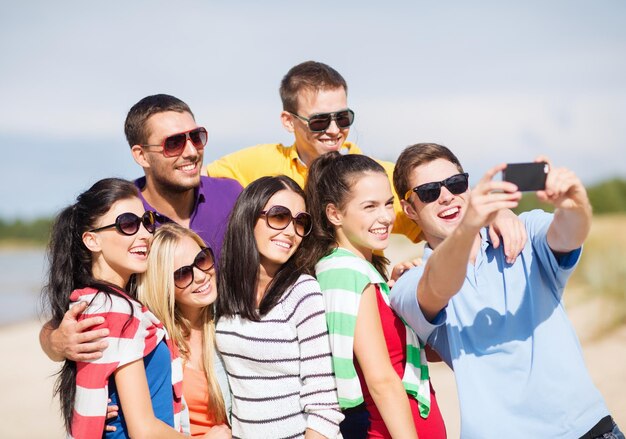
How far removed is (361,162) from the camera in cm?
374

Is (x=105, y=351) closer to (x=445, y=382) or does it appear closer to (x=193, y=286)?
(x=193, y=286)

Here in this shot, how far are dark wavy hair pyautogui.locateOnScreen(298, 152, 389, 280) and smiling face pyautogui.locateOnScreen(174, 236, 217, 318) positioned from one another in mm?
549

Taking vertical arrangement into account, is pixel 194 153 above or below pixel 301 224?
above

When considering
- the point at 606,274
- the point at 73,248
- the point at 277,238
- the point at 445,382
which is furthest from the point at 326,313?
the point at 606,274

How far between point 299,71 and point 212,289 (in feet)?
7.72

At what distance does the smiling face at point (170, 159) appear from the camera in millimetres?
4707

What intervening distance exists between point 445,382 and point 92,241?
25.3 ft

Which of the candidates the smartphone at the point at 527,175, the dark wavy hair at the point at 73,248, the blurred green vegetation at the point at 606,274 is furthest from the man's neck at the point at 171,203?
the blurred green vegetation at the point at 606,274

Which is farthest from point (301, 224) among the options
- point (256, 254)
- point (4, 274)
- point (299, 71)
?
point (4, 274)

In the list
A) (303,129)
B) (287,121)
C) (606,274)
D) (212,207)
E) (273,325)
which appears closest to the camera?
(273,325)

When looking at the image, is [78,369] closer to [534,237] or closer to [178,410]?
[178,410]

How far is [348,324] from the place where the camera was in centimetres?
335

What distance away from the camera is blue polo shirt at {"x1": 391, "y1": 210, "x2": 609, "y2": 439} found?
3.13 m

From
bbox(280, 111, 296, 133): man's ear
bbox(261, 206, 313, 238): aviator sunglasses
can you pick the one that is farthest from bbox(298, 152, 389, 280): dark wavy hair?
bbox(280, 111, 296, 133): man's ear
